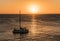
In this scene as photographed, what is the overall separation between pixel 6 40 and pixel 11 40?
487 mm

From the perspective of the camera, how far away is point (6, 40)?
16.6 meters

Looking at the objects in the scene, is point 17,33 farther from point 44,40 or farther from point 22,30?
point 44,40

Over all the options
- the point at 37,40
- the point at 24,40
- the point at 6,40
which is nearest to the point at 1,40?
the point at 6,40

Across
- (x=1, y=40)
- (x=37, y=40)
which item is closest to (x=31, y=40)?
(x=37, y=40)

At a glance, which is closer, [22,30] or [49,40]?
[49,40]

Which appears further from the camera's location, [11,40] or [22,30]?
[22,30]

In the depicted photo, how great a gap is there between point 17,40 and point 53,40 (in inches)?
132

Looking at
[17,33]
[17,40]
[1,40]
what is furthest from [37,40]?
[17,33]

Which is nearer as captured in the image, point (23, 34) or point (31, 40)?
point (31, 40)

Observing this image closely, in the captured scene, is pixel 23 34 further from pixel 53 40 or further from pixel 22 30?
pixel 53 40

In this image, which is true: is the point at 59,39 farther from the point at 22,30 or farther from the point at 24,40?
the point at 22,30

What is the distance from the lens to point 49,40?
1709 centimetres

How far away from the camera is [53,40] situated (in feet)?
55.6

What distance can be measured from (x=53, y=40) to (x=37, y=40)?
1491 millimetres
